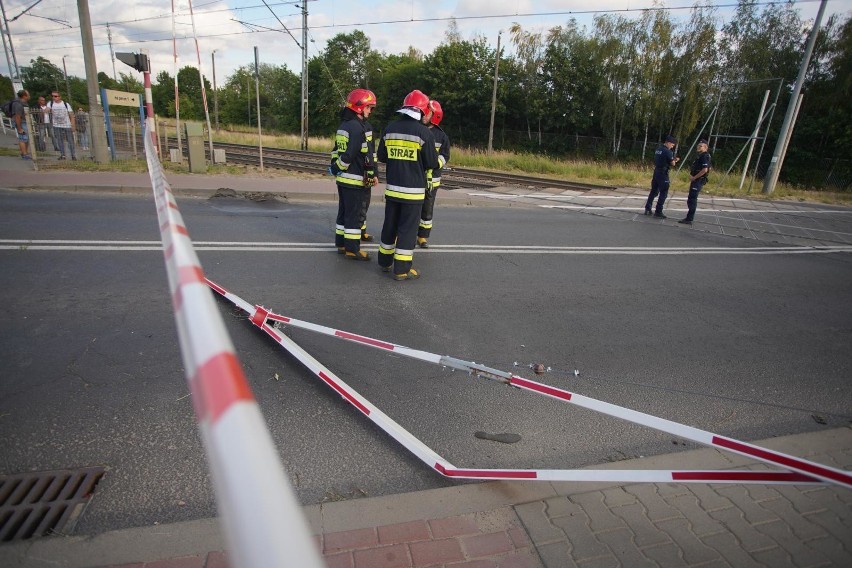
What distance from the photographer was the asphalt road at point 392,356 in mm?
2641

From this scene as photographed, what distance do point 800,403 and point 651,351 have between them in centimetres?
107

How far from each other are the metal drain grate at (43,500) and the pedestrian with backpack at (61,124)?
1422cm

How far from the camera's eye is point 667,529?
2.26m

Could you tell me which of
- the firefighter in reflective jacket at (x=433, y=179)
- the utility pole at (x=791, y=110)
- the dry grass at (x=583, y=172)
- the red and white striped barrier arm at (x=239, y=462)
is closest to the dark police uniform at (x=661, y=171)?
the firefighter in reflective jacket at (x=433, y=179)

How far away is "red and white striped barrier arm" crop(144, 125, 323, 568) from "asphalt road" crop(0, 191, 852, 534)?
1695mm

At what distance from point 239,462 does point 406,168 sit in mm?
4773

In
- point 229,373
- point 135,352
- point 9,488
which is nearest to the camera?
point 229,373

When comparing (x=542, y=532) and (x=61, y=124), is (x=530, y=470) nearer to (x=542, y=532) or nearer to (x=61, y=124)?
(x=542, y=532)

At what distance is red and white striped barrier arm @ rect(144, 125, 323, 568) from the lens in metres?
0.64

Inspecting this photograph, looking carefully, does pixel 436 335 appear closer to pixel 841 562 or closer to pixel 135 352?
Answer: pixel 135 352

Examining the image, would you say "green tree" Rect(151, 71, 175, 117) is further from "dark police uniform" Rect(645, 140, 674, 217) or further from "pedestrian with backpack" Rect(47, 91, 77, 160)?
"dark police uniform" Rect(645, 140, 674, 217)

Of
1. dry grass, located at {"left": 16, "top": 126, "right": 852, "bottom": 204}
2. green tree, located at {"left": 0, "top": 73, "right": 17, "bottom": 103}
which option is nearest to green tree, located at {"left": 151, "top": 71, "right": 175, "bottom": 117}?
green tree, located at {"left": 0, "top": 73, "right": 17, "bottom": 103}

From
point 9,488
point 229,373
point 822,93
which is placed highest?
point 822,93

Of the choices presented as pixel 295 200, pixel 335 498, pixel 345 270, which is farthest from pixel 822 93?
pixel 335 498
